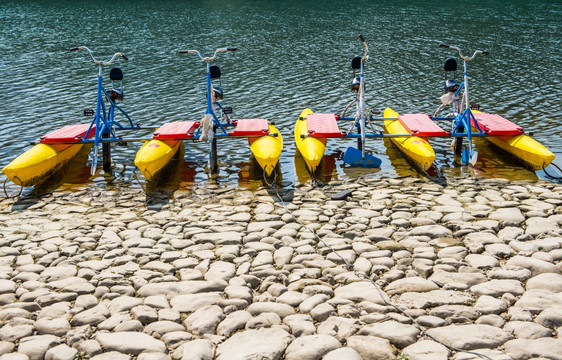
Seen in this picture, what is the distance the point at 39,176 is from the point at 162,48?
2221 centimetres

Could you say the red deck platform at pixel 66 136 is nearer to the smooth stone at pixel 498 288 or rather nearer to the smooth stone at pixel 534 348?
the smooth stone at pixel 498 288

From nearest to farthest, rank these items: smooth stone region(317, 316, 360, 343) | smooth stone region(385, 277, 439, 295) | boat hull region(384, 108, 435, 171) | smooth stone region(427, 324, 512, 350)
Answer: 1. smooth stone region(427, 324, 512, 350)
2. smooth stone region(317, 316, 360, 343)
3. smooth stone region(385, 277, 439, 295)
4. boat hull region(384, 108, 435, 171)

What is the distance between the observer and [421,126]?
44.8 feet

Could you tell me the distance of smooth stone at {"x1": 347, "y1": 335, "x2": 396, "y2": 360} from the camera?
538cm

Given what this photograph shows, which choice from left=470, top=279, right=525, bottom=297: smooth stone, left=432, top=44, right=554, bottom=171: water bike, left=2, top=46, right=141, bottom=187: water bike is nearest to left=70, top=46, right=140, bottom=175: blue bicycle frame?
left=2, top=46, right=141, bottom=187: water bike

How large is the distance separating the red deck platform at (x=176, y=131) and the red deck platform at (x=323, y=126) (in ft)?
9.88

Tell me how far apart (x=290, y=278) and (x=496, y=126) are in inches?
348

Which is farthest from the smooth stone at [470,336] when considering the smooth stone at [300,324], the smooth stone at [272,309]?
the smooth stone at [272,309]

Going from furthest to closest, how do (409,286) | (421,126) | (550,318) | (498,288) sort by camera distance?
(421,126)
(409,286)
(498,288)
(550,318)

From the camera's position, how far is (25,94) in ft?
72.7

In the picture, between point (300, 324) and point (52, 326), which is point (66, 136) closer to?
point (52, 326)

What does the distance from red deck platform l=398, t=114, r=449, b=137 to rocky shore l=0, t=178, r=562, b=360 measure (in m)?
2.60

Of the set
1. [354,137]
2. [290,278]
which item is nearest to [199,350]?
[290,278]

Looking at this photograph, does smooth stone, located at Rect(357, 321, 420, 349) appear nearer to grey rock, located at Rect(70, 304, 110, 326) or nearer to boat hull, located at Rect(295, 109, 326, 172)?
grey rock, located at Rect(70, 304, 110, 326)
